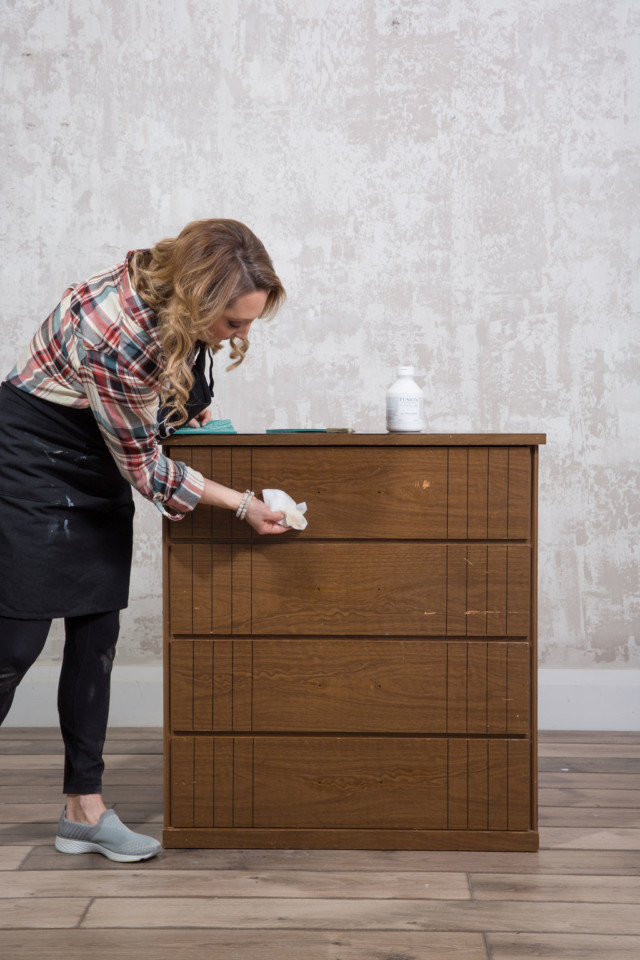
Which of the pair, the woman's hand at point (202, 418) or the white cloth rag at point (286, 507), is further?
the woman's hand at point (202, 418)

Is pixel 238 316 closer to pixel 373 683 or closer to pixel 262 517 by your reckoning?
pixel 262 517

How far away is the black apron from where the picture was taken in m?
1.65

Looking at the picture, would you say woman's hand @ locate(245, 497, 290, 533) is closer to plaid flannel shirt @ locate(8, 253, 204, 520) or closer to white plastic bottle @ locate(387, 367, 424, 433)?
plaid flannel shirt @ locate(8, 253, 204, 520)

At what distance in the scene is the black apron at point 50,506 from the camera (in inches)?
64.8

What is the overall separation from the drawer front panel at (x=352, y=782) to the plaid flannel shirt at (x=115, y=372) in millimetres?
553

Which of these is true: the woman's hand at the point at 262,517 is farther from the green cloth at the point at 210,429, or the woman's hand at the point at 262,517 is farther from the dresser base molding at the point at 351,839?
the dresser base molding at the point at 351,839

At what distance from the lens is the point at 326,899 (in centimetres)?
159

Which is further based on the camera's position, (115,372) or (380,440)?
(380,440)

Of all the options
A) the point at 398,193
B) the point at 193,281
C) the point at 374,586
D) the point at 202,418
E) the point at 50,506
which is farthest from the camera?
the point at 398,193

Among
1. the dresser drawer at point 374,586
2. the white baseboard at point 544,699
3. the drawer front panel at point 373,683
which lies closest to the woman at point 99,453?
→ the dresser drawer at point 374,586

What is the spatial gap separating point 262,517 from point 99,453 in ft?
1.13

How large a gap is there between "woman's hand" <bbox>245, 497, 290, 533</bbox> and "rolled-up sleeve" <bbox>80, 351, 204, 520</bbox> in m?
0.11

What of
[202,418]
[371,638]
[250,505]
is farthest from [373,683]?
[202,418]

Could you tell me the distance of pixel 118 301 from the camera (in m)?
1.58
